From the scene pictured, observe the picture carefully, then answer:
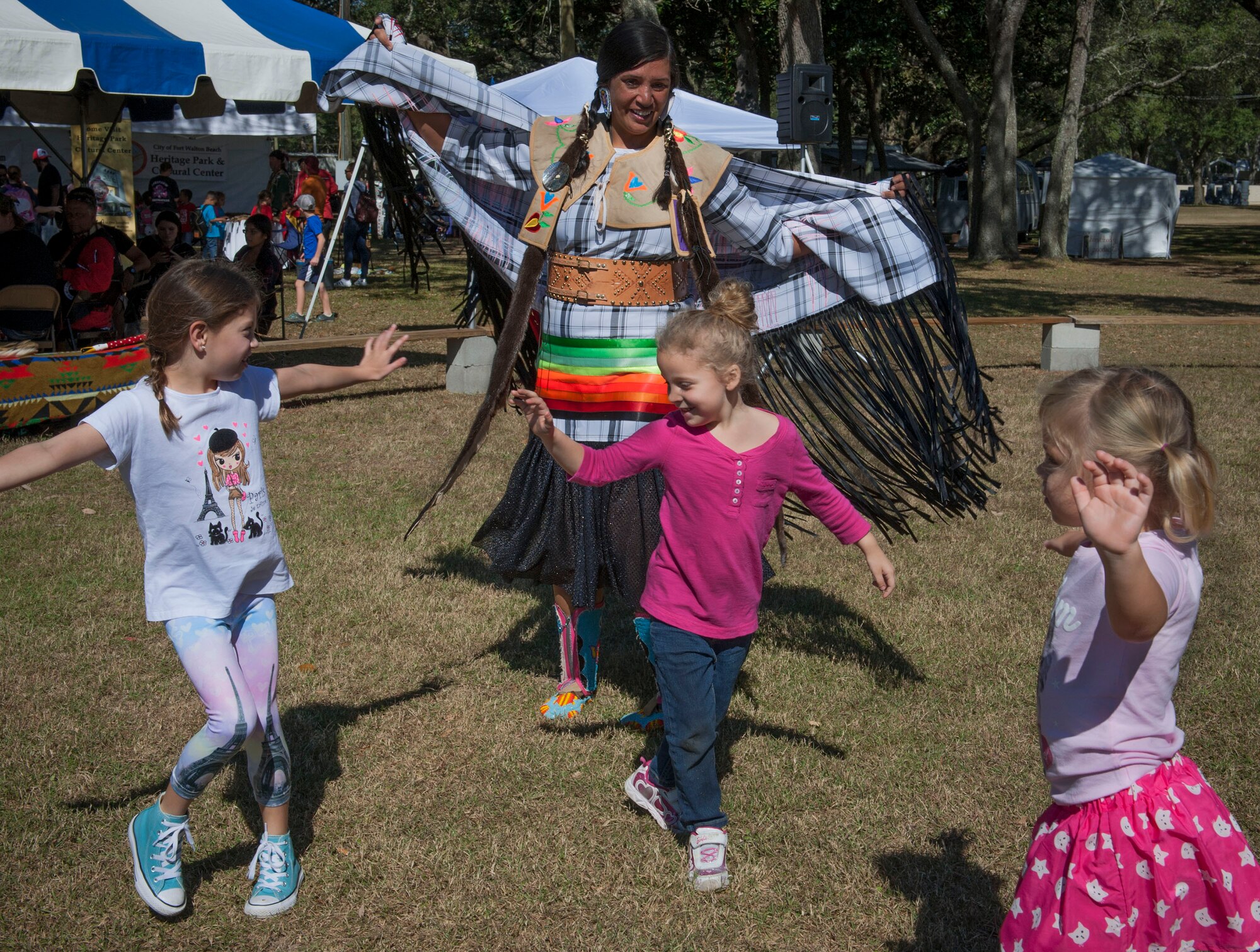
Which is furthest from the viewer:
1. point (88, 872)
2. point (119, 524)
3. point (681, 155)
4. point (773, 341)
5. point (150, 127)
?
point (150, 127)

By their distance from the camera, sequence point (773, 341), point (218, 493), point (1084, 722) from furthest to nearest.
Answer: point (773, 341) → point (218, 493) → point (1084, 722)

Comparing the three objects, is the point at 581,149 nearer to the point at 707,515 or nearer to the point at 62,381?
the point at 707,515

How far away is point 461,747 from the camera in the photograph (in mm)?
3875

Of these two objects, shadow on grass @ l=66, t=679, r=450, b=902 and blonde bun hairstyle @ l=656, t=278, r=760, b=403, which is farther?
shadow on grass @ l=66, t=679, r=450, b=902

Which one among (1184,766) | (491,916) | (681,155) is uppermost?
(681,155)

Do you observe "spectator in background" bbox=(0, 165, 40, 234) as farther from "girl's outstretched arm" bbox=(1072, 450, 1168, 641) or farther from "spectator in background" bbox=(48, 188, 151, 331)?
"girl's outstretched arm" bbox=(1072, 450, 1168, 641)

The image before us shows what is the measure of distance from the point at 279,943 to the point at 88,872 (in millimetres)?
648

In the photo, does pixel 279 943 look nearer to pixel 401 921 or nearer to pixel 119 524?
pixel 401 921

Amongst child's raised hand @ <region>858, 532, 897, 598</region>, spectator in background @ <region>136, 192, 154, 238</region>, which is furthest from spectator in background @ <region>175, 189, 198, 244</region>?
child's raised hand @ <region>858, 532, 897, 598</region>

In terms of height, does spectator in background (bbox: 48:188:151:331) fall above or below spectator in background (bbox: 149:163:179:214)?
below

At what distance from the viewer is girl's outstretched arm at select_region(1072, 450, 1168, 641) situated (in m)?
1.79

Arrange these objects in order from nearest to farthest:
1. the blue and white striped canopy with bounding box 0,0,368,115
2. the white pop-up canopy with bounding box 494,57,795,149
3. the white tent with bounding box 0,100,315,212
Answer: the blue and white striped canopy with bounding box 0,0,368,115, the white pop-up canopy with bounding box 494,57,795,149, the white tent with bounding box 0,100,315,212

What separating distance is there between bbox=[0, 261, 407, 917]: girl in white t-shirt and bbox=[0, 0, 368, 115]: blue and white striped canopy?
6579 mm

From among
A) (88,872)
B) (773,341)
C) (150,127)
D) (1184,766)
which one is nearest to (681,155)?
(773,341)
